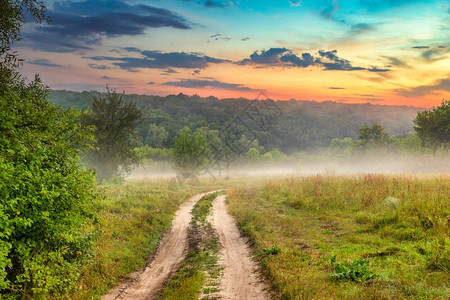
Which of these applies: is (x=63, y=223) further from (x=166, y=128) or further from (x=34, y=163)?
(x=166, y=128)

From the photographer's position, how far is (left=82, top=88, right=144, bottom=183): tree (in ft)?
95.9

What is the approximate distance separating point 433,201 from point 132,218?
48.9 ft

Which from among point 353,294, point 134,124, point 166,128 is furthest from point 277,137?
point 353,294

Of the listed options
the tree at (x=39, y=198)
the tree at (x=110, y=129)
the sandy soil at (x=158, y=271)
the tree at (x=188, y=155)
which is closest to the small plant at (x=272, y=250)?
the sandy soil at (x=158, y=271)

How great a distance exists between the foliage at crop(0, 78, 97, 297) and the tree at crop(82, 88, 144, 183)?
21162 mm

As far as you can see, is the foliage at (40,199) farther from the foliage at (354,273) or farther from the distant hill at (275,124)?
the distant hill at (275,124)

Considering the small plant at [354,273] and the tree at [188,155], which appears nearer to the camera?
the small plant at [354,273]

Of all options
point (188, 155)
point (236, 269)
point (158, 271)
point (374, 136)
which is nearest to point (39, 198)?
point (158, 271)

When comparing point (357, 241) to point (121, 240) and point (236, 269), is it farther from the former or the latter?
point (121, 240)

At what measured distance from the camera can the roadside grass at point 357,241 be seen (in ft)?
23.4

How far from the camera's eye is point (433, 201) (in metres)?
12.5

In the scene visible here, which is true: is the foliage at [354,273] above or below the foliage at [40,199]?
below

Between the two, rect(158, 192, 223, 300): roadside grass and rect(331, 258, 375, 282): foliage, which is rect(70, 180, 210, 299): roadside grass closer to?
rect(158, 192, 223, 300): roadside grass

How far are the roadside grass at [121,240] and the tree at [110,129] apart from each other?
8.20 m
